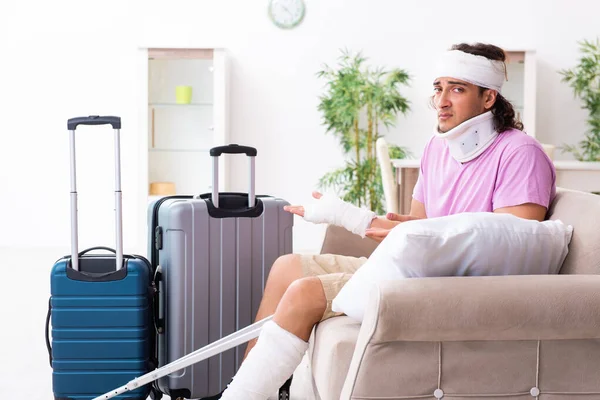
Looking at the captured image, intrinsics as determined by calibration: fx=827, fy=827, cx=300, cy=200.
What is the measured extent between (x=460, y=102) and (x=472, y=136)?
0.36ft

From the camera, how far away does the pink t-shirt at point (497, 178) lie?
2.07m

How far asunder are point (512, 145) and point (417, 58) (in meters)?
4.35

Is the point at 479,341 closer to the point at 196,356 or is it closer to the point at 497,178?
the point at 497,178

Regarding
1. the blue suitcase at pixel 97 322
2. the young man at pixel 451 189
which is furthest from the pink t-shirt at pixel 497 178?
the blue suitcase at pixel 97 322

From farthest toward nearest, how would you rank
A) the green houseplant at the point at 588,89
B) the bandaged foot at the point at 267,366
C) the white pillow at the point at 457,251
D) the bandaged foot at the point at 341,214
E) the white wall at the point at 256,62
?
the white wall at the point at 256,62 < the green houseplant at the point at 588,89 < the bandaged foot at the point at 341,214 < the bandaged foot at the point at 267,366 < the white pillow at the point at 457,251

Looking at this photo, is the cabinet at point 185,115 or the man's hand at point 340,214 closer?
the man's hand at point 340,214

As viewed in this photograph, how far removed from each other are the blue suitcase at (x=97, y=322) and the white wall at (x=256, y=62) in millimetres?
3980

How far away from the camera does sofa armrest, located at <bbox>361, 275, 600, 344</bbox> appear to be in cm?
148

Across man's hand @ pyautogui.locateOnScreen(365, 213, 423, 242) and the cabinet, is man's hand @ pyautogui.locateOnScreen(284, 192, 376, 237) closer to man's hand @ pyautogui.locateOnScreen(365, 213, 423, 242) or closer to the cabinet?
man's hand @ pyautogui.locateOnScreen(365, 213, 423, 242)

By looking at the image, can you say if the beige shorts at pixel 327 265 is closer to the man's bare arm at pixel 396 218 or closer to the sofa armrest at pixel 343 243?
the man's bare arm at pixel 396 218

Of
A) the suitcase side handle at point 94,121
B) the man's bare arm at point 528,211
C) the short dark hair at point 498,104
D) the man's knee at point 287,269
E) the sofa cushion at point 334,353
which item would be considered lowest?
the sofa cushion at point 334,353

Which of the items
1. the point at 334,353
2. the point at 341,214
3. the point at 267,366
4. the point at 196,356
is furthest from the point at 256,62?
the point at 334,353

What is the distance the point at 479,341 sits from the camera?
1.53 meters

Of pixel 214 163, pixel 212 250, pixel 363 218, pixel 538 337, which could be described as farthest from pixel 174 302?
pixel 538 337
